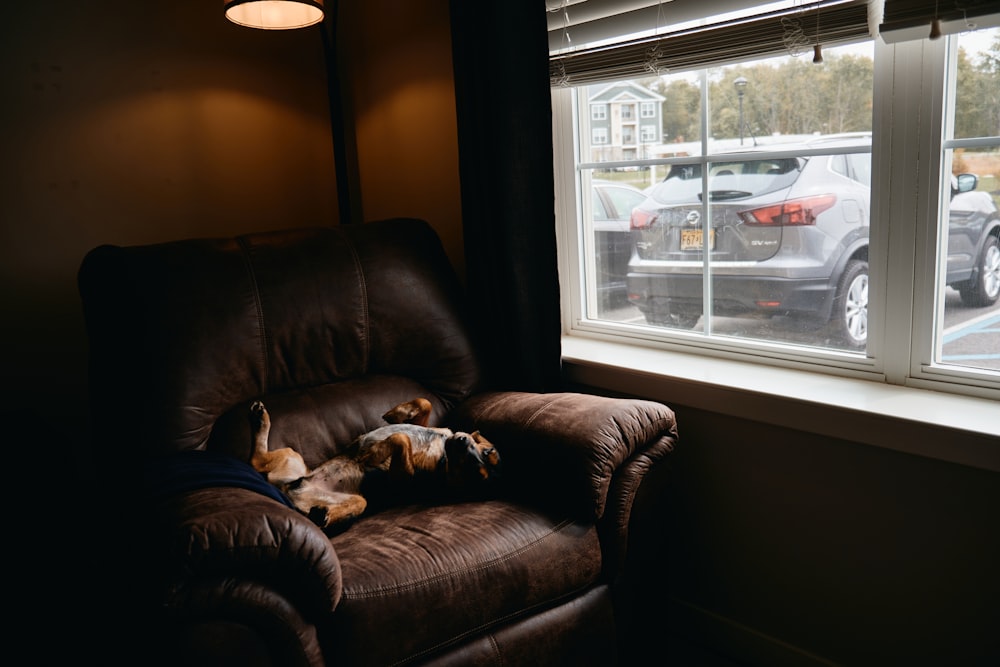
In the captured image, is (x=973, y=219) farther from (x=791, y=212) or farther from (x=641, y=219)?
(x=641, y=219)

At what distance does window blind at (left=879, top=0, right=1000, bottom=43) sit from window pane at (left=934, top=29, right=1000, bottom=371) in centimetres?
14

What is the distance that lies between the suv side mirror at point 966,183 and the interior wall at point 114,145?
7.54 feet

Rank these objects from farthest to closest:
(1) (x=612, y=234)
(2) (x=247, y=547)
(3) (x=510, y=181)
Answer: (1) (x=612, y=234) → (3) (x=510, y=181) → (2) (x=247, y=547)

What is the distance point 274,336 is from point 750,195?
1.35 meters

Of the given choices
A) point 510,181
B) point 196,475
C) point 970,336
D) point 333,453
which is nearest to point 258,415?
point 333,453

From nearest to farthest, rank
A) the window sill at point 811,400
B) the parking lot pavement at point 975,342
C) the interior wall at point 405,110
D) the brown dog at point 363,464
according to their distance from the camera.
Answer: the window sill at point 811,400 < the parking lot pavement at point 975,342 < the brown dog at point 363,464 < the interior wall at point 405,110

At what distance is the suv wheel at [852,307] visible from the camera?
1810mm

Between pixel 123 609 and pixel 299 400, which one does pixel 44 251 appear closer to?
pixel 299 400

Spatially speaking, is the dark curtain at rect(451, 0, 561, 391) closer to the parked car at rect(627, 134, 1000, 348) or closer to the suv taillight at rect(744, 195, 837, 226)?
the parked car at rect(627, 134, 1000, 348)

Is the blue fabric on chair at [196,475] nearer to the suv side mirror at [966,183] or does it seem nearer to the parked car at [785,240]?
the parked car at [785,240]

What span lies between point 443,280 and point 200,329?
736 millimetres

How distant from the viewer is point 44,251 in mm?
2371

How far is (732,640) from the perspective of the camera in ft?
6.61

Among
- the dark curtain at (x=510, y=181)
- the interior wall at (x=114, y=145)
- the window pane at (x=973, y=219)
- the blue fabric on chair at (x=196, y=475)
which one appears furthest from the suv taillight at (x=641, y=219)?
the interior wall at (x=114, y=145)
